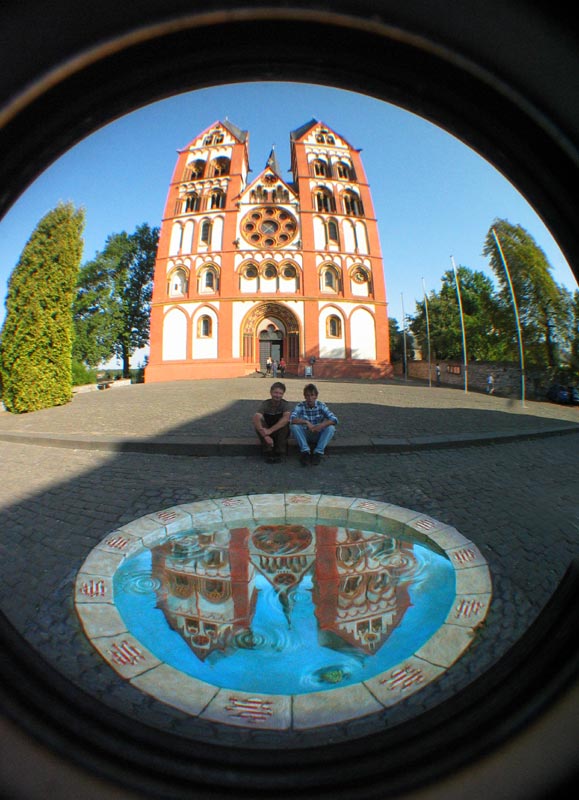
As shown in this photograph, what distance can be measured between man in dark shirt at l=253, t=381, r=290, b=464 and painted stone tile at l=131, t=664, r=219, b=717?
2.17 m

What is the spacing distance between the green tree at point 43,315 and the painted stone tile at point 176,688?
2.85 feet

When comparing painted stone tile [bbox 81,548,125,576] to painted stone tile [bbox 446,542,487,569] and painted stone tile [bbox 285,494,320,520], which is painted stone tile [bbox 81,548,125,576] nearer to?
painted stone tile [bbox 285,494,320,520]

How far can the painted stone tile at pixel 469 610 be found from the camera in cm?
106

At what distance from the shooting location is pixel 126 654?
3.15ft

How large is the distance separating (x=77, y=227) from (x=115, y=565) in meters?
1.31

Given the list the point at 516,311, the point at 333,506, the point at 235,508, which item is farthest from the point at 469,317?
the point at 235,508

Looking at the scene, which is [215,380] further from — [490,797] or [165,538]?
[490,797]

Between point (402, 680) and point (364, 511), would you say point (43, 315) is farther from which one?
point (364, 511)

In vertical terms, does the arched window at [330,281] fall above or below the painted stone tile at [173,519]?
above

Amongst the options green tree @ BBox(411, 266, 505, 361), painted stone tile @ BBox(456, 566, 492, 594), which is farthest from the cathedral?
painted stone tile @ BBox(456, 566, 492, 594)

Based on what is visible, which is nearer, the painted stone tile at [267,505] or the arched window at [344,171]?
the arched window at [344,171]

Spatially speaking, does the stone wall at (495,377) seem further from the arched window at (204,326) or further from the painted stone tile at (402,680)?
the arched window at (204,326)

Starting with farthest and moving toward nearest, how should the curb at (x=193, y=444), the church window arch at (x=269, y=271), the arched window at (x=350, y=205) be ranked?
the curb at (x=193, y=444) < the church window arch at (x=269, y=271) < the arched window at (x=350, y=205)

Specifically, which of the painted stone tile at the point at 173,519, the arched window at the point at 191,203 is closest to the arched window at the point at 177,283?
the arched window at the point at 191,203
